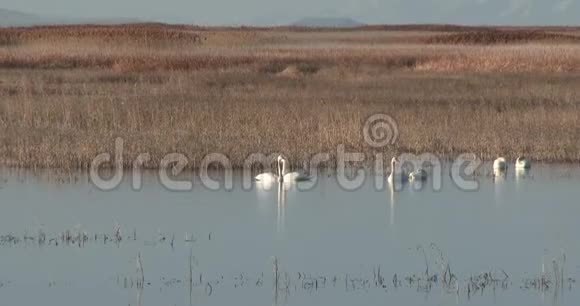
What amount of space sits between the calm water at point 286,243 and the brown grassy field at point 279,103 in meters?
1.56

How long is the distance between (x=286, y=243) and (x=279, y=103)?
9.75 meters

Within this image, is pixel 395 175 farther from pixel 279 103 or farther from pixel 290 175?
pixel 279 103

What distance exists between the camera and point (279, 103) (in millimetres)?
21297

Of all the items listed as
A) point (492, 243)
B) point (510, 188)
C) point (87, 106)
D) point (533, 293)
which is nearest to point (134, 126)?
point (87, 106)

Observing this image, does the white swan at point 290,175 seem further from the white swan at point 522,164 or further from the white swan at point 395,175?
the white swan at point 522,164

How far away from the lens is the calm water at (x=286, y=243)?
988 centimetres

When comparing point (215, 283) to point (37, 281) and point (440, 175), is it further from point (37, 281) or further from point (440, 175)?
point (440, 175)

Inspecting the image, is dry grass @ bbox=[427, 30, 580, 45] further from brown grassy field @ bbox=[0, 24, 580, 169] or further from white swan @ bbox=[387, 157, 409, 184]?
white swan @ bbox=[387, 157, 409, 184]

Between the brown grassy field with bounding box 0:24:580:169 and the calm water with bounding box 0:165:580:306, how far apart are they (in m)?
1.56

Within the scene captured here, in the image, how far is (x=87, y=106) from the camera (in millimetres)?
19469

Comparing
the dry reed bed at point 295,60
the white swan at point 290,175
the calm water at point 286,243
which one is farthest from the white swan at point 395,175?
the dry reed bed at point 295,60

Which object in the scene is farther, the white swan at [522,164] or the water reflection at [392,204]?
the white swan at [522,164]

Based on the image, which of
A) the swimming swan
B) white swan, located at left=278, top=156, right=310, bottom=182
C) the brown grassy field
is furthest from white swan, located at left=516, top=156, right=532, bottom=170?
white swan, located at left=278, top=156, right=310, bottom=182

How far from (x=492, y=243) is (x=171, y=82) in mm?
14588
